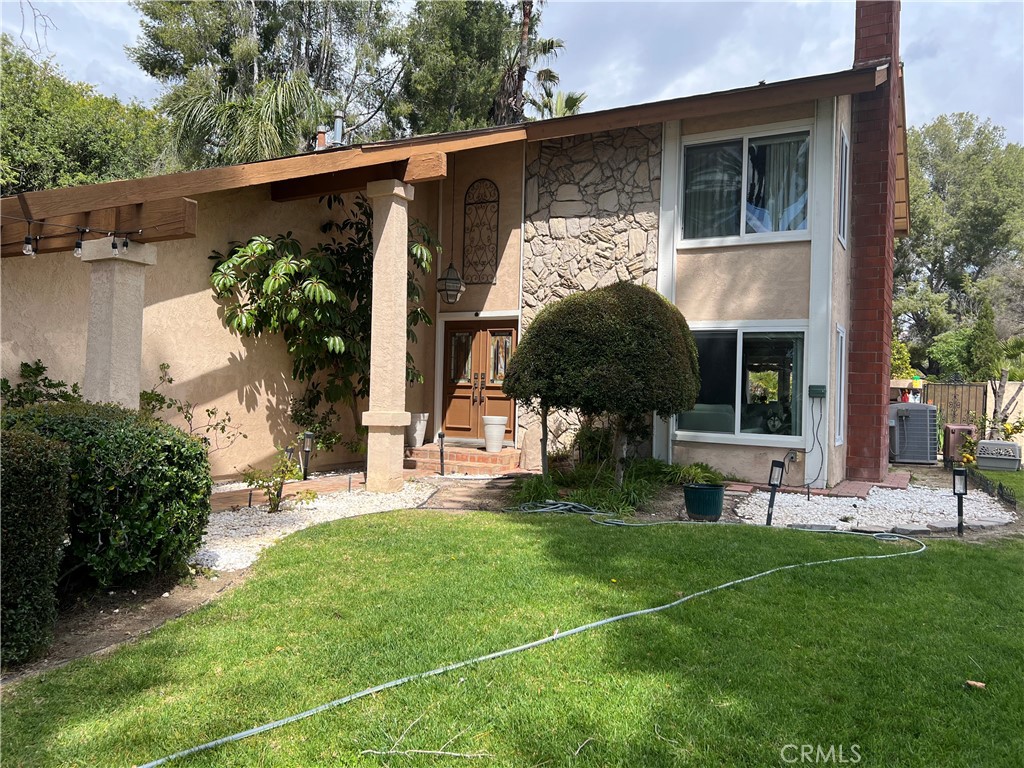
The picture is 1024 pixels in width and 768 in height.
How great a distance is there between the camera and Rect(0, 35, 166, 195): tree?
58.9 ft

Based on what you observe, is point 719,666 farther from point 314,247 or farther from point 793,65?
point 793,65

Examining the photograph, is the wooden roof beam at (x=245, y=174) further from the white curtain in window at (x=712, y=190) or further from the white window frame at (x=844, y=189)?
the white window frame at (x=844, y=189)

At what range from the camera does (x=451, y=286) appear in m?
10.6

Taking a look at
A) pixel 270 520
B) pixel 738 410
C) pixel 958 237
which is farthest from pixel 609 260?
pixel 958 237

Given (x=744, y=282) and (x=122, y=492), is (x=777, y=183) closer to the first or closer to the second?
(x=744, y=282)

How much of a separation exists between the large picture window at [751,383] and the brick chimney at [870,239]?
173 cm

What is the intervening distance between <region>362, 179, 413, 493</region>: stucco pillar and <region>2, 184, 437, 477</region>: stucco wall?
2034 millimetres

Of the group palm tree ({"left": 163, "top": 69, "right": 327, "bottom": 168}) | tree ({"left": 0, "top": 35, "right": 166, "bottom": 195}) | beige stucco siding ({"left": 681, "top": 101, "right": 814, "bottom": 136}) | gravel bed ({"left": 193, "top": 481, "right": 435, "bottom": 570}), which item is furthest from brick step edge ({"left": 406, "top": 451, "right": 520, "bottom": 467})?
tree ({"left": 0, "top": 35, "right": 166, "bottom": 195})

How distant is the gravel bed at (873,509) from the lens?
691cm

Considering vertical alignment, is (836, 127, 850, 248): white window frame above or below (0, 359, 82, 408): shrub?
above

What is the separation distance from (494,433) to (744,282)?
4190 millimetres

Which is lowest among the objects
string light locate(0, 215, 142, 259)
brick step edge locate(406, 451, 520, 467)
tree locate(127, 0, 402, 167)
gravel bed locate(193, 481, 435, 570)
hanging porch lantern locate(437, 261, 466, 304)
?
gravel bed locate(193, 481, 435, 570)

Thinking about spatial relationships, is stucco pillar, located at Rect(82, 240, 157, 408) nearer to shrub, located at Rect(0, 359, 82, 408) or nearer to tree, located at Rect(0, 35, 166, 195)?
shrub, located at Rect(0, 359, 82, 408)

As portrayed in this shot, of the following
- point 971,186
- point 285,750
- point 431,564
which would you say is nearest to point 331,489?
point 431,564
